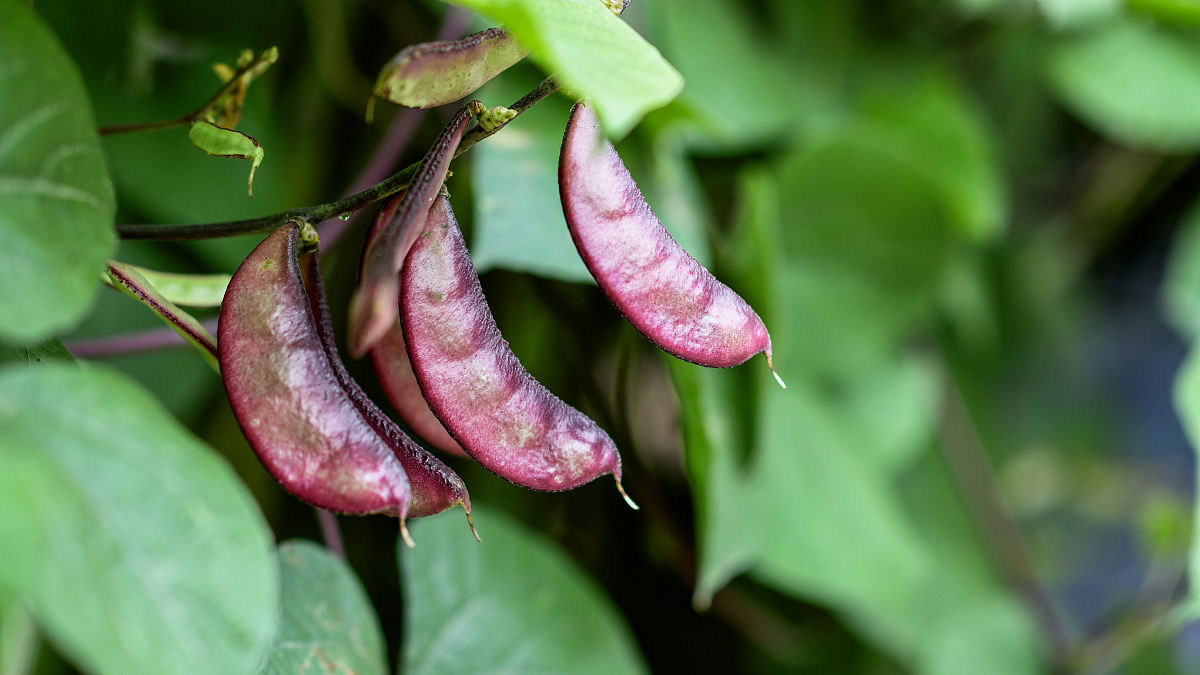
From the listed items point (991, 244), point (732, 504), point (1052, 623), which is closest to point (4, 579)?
point (732, 504)

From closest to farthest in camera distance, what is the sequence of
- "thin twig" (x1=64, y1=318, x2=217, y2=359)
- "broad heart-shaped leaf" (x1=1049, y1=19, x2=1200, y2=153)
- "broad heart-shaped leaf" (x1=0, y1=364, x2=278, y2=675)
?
"broad heart-shaped leaf" (x1=0, y1=364, x2=278, y2=675), "thin twig" (x1=64, y1=318, x2=217, y2=359), "broad heart-shaped leaf" (x1=1049, y1=19, x2=1200, y2=153)

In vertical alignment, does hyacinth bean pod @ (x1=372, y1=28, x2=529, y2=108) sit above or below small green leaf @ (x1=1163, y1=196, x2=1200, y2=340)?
above

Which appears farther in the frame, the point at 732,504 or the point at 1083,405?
the point at 1083,405

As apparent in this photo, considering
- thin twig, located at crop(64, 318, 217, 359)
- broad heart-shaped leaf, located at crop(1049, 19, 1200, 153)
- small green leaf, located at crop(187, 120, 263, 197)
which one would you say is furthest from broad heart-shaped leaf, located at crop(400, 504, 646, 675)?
broad heart-shaped leaf, located at crop(1049, 19, 1200, 153)

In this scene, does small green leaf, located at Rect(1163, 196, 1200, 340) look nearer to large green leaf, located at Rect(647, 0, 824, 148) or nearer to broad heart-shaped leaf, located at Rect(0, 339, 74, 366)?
large green leaf, located at Rect(647, 0, 824, 148)

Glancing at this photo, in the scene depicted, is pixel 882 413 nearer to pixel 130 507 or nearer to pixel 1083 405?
pixel 130 507

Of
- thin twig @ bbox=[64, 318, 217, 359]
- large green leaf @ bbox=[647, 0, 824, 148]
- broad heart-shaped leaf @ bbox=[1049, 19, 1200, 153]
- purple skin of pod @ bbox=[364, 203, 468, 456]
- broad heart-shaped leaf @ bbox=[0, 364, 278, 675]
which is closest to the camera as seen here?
broad heart-shaped leaf @ bbox=[0, 364, 278, 675]

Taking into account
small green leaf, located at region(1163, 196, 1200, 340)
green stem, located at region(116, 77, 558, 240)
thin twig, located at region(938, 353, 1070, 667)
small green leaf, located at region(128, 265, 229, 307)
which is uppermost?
green stem, located at region(116, 77, 558, 240)
